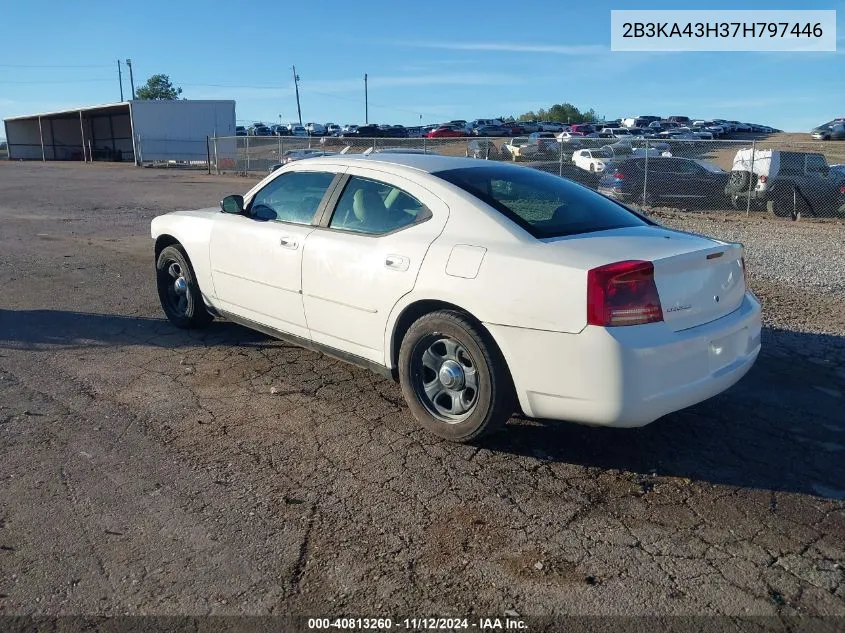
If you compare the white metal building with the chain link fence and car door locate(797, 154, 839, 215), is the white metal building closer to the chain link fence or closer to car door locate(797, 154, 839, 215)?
the chain link fence

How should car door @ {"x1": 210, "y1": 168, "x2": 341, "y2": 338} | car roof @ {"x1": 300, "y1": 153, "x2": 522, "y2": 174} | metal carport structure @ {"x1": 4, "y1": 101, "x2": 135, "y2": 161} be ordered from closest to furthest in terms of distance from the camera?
1. car roof @ {"x1": 300, "y1": 153, "x2": 522, "y2": 174}
2. car door @ {"x1": 210, "y1": 168, "x2": 341, "y2": 338}
3. metal carport structure @ {"x1": 4, "y1": 101, "x2": 135, "y2": 161}

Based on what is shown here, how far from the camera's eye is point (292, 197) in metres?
5.51

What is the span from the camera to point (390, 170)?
16.0 feet

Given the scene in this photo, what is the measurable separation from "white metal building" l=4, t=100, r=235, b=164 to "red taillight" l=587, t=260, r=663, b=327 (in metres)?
44.6

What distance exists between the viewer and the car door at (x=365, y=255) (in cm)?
446

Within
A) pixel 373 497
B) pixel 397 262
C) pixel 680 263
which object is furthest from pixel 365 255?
pixel 680 263

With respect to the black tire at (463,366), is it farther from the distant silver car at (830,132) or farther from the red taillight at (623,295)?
the distant silver car at (830,132)

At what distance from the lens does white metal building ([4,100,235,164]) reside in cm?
4631

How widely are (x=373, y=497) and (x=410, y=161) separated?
7.62ft

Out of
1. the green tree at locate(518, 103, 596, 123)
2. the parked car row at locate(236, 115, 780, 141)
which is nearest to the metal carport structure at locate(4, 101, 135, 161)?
the parked car row at locate(236, 115, 780, 141)

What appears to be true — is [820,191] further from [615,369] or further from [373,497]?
[373,497]

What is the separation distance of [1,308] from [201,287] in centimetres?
271

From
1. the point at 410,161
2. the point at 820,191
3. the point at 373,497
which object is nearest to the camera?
the point at 373,497

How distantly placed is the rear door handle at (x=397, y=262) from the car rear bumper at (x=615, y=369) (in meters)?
0.70
